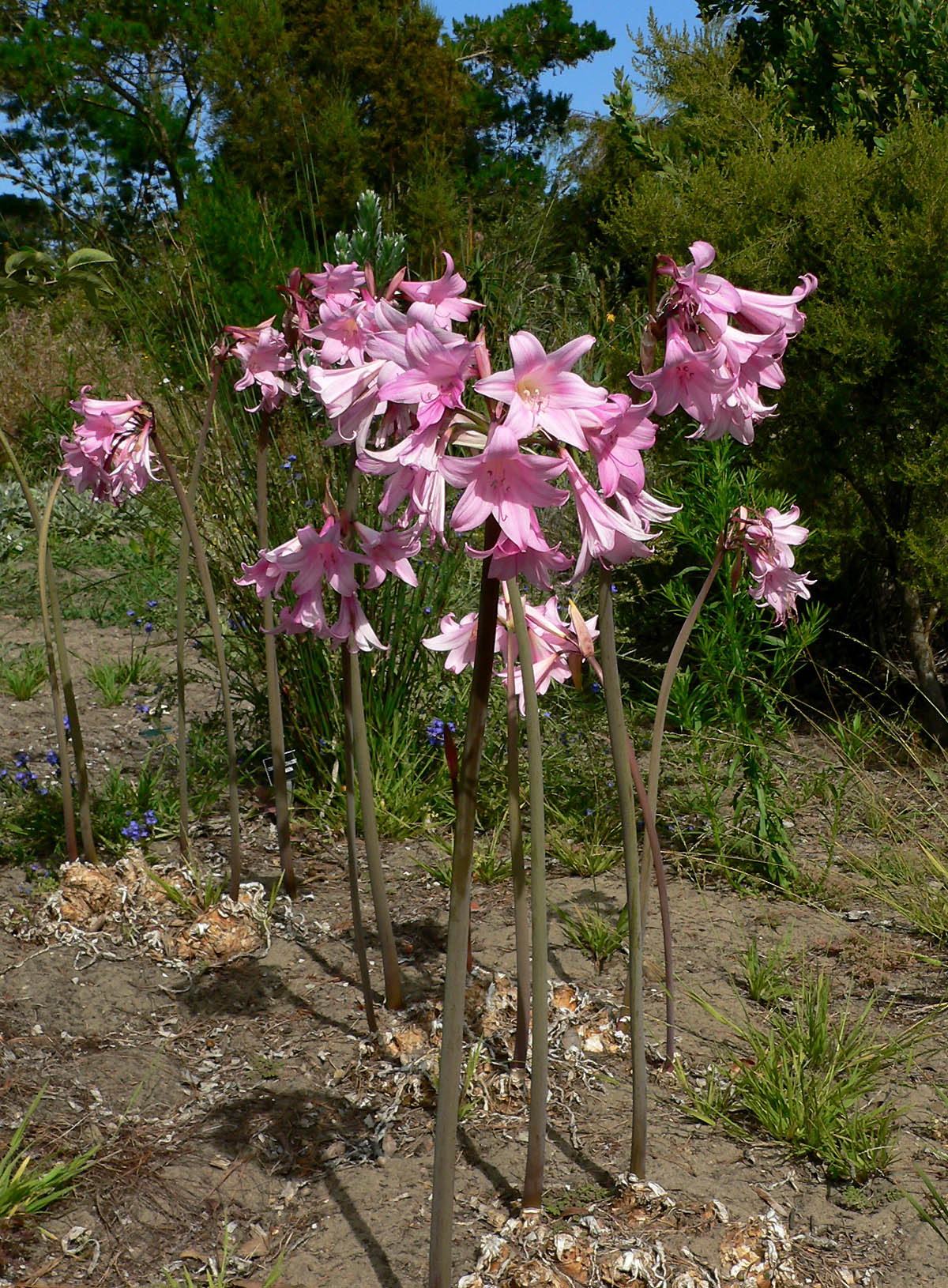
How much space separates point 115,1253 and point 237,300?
18.0 ft

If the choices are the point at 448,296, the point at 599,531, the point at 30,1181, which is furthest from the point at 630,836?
the point at 30,1181

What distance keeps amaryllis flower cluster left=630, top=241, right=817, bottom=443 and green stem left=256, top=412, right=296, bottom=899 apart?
136 centimetres

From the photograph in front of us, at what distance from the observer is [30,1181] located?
1.84m

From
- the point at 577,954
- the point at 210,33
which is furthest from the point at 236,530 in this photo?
the point at 210,33

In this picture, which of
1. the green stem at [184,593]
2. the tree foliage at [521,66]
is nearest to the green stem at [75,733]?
the green stem at [184,593]

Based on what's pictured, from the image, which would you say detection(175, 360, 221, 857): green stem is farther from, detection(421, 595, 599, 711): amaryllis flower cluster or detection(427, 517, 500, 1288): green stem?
detection(427, 517, 500, 1288): green stem

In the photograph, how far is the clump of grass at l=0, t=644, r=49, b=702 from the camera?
4.68m

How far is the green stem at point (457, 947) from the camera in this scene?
4.20 feet

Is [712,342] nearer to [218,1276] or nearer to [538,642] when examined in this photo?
[538,642]

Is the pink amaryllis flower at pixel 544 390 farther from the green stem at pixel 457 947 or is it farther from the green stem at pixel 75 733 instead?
the green stem at pixel 75 733

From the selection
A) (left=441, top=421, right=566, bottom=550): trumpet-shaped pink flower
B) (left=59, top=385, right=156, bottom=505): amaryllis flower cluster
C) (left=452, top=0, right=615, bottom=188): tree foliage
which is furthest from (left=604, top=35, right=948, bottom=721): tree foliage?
→ (left=452, top=0, right=615, bottom=188): tree foliage

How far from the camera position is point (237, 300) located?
20.6 ft

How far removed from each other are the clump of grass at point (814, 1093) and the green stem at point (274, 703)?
1.27 meters

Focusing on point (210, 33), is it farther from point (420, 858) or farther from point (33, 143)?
point (420, 858)
